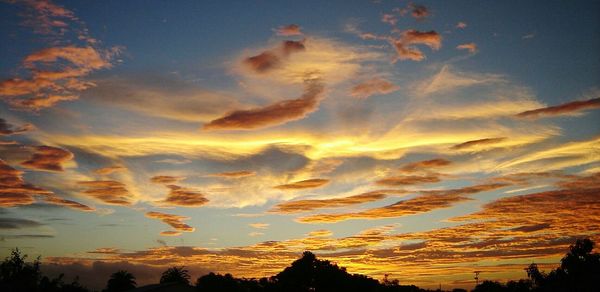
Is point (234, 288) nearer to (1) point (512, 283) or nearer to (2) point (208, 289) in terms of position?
(2) point (208, 289)

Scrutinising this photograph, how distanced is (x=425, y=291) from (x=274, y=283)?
45.7 m

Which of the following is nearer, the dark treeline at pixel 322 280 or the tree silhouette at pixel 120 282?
the dark treeline at pixel 322 280

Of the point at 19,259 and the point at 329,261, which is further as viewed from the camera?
the point at 19,259

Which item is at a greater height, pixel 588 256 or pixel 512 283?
pixel 588 256

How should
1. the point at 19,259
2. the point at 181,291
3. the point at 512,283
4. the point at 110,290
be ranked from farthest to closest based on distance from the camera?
the point at 512,283
the point at 19,259
the point at 110,290
the point at 181,291

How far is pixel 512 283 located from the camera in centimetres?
14075

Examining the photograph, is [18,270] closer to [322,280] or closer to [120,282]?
[120,282]

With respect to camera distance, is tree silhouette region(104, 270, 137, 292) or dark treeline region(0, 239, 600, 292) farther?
tree silhouette region(104, 270, 137, 292)

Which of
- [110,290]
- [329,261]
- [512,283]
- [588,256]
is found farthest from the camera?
[512,283]

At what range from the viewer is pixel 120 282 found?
105 metres

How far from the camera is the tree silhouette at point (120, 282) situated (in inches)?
4076

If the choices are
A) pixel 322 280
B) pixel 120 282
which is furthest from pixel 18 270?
pixel 322 280

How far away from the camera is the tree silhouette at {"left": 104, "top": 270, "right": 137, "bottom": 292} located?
103519mm

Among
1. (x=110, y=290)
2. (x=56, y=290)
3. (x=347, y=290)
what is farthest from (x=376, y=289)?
(x=56, y=290)
